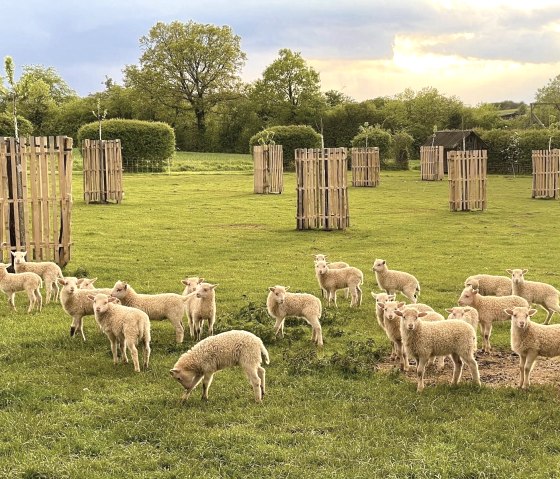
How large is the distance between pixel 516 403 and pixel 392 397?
1634mm

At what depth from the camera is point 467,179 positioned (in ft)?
108

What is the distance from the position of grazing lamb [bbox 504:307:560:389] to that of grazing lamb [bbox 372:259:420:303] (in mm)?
4265

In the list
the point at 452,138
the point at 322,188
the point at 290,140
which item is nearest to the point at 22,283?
the point at 322,188

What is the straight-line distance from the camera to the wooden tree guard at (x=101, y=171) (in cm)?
3338

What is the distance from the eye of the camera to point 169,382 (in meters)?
9.44

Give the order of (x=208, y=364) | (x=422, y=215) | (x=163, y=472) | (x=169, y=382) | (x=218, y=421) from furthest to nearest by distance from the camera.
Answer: (x=422, y=215) → (x=169, y=382) → (x=208, y=364) → (x=218, y=421) → (x=163, y=472)

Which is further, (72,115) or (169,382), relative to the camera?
(72,115)

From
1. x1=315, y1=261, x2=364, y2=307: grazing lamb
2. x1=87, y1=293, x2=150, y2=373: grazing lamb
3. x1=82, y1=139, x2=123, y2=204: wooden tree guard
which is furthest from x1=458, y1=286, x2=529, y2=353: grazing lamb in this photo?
x1=82, y1=139, x2=123, y2=204: wooden tree guard

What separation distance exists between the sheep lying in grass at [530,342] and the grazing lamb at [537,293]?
11.4 feet

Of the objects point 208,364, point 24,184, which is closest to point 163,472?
point 208,364

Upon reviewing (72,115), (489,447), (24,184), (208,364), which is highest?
(72,115)

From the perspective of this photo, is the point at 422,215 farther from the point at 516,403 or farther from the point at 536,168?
the point at 516,403

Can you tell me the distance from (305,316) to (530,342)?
3.80 m

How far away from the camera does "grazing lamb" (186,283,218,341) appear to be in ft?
37.0
